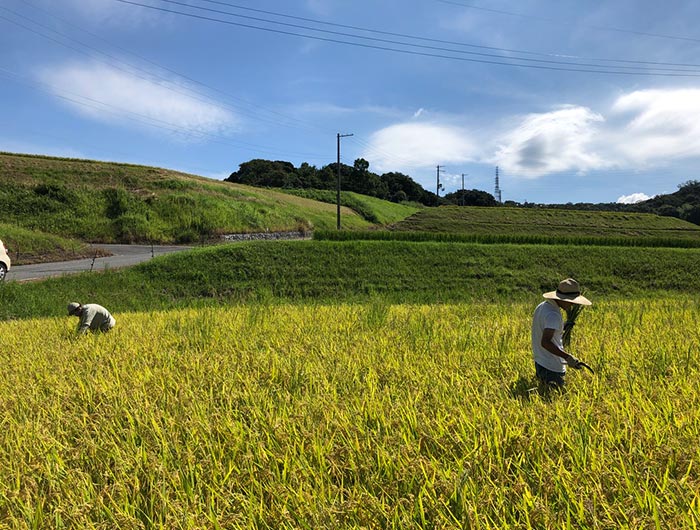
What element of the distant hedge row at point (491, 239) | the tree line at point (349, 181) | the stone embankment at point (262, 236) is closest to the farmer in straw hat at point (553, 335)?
the distant hedge row at point (491, 239)

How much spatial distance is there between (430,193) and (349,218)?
72.2m

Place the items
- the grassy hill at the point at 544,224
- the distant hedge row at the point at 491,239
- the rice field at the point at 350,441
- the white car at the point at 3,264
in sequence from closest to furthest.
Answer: the rice field at the point at 350,441 → the white car at the point at 3,264 → the distant hedge row at the point at 491,239 → the grassy hill at the point at 544,224

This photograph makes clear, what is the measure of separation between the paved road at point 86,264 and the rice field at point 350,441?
48.2 feet

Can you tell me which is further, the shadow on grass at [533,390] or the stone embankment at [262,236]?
the stone embankment at [262,236]

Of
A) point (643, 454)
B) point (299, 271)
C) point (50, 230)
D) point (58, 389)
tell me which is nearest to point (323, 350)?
point (58, 389)

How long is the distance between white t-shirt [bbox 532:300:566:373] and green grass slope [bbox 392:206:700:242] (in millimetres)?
34714

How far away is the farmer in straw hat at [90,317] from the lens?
6.92m

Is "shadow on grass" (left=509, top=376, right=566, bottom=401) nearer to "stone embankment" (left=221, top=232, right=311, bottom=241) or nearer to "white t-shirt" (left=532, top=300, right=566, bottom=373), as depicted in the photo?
"white t-shirt" (left=532, top=300, right=566, bottom=373)

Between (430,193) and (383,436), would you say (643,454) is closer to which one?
(383,436)

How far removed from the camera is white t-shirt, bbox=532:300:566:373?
3.66 meters

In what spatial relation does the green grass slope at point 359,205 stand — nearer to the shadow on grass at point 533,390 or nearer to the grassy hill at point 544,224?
the grassy hill at point 544,224

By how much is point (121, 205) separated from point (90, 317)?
28748 mm

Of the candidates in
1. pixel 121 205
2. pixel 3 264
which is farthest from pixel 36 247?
pixel 121 205

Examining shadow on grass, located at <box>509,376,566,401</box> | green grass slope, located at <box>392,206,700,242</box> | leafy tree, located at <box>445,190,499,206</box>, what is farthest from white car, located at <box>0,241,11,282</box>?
leafy tree, located at <box>445,190,499,206</box>
